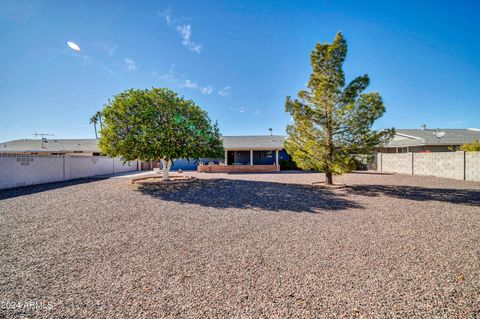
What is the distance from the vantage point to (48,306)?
8.91 ft

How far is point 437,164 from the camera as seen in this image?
17.1 meters

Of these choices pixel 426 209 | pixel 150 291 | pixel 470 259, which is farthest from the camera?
pixel 426 209

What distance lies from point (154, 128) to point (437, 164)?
20.8m

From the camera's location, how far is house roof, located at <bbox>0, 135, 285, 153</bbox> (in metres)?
25.3

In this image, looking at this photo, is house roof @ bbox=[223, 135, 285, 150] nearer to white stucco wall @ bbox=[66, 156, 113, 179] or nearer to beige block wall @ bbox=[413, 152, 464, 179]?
beige block wall @ bbox=[413, 152, 464, 179]

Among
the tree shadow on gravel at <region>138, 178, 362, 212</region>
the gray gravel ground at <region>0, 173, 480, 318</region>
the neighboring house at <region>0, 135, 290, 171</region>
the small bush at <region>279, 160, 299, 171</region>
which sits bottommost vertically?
the gray gravel ground at <region>0, 173, 480, 318</region>

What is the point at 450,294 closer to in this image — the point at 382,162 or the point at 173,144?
the point at 173,144

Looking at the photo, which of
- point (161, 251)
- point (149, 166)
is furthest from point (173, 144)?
point (149, 166)

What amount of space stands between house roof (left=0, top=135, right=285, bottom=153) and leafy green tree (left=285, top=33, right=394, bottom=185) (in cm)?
1207

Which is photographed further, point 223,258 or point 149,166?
point 149,166

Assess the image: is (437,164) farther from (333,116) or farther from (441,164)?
(333,116)

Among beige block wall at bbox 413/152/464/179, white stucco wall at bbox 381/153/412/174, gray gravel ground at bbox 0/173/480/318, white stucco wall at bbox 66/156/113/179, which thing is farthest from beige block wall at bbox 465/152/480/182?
white stucco wall at bbox 66/156/113/179

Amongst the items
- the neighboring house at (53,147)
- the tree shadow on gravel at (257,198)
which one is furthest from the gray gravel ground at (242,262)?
the neighboring house at (53,147)

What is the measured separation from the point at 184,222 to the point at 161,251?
1.96 meters
